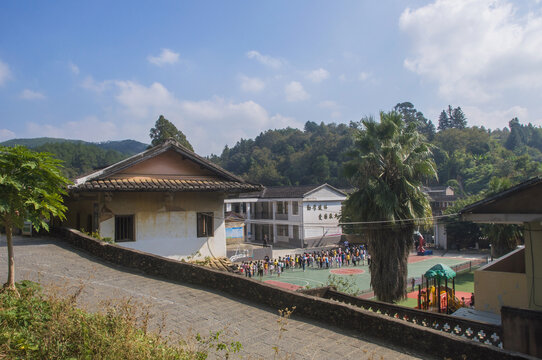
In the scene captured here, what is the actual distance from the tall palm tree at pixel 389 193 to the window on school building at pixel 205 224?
Answer: 22.3ft

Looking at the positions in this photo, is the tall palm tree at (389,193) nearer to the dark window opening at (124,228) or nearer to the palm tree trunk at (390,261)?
the palm tree trunk at (390,261)

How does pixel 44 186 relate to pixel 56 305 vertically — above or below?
above

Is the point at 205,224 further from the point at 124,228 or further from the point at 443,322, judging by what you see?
the point at 443,322

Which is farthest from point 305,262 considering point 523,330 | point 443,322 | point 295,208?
point 523,330

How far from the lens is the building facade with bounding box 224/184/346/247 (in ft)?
150

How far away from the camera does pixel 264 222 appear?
171 ft

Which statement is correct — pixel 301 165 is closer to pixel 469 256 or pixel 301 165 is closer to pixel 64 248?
pixel 469 256

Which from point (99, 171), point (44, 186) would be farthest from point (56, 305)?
point (99, 171)

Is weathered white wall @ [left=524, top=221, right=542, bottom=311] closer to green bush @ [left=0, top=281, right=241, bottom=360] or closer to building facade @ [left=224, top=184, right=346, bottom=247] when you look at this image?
green bush @ [left=0, top=281, right=241, bottom=360]

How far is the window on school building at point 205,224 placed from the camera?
12.3 m

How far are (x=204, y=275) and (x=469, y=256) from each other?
39224 mm

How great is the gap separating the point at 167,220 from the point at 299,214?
115ft

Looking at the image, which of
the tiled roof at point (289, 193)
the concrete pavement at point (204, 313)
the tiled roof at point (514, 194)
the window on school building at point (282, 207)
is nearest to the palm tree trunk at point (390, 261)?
the tiled roof at point (514, 194)

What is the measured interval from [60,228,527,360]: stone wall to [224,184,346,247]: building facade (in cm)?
3373
